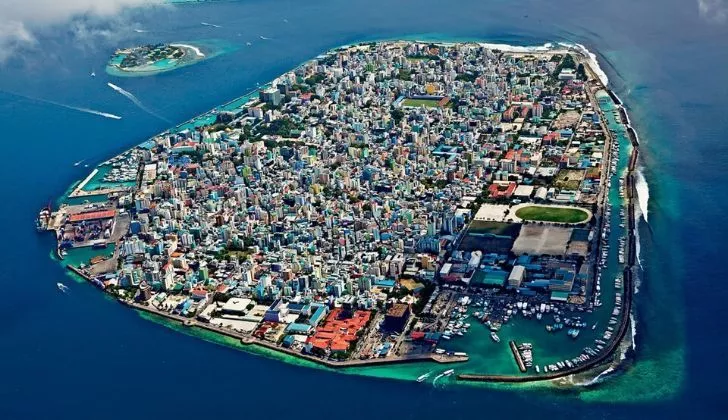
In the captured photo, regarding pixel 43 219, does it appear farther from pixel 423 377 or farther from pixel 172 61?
pixel 172 61

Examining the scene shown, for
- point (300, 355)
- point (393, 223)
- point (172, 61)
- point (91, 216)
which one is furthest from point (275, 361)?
point (172, 61)

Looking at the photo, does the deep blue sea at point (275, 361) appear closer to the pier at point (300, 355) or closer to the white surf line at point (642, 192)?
the white surf line at point (642, 192)

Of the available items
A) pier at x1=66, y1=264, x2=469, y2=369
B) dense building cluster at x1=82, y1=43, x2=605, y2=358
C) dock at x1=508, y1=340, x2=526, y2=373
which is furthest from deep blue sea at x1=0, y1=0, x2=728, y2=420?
dense building cluster at x1=82, y1=43, x2=605, y2=358

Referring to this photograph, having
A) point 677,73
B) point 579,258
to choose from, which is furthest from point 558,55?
point 579,258

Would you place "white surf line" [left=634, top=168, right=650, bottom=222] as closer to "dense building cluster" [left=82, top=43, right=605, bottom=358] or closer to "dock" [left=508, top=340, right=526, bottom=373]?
"dense building cluster" [left=82, top=43, right=605, bottom=358]

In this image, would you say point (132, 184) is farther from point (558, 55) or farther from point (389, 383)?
point (558, 55)

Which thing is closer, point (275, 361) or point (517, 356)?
point (517, 356)
